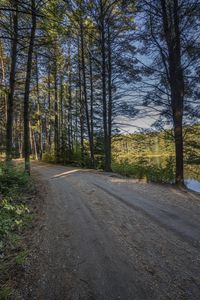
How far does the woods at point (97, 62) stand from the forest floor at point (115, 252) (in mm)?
3423

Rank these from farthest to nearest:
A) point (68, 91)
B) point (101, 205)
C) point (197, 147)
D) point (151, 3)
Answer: point (68, 91) < point (197, 147) < point (151, 3) < point (101, 205)

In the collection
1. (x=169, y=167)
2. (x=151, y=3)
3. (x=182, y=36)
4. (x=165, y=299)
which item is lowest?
(x=165, y=299)

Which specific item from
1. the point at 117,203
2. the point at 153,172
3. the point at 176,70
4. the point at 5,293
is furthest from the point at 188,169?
the point at 5,293

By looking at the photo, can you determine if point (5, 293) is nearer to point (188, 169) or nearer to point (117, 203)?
point (117, 203)

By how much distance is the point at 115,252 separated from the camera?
343 centimetres

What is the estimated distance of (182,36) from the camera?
902 centimetres

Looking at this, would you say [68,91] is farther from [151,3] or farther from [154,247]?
[154,247]

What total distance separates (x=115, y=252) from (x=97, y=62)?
1371 centimetres

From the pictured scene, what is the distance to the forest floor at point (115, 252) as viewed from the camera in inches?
103

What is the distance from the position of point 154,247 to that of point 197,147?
716 centimetres

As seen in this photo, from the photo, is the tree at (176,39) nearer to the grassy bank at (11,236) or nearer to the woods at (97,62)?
the woods at (97,62)

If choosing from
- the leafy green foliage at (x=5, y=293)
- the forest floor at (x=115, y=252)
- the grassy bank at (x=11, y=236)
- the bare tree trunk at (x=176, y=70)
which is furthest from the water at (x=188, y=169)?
the leafy green foliage at (x=5, y=293)

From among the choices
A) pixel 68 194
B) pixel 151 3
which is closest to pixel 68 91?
pixel 151 3

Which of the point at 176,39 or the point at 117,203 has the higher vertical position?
the point at 176,39
